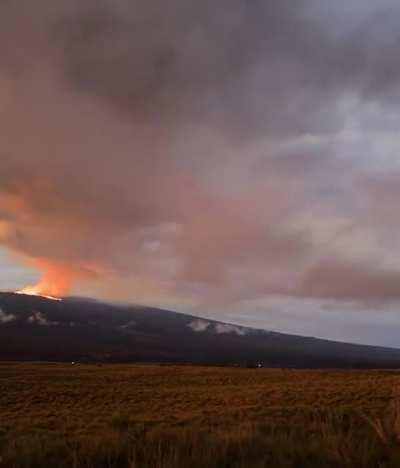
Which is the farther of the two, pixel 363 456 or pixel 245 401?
pixel 245 401

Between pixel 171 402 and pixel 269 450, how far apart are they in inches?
974

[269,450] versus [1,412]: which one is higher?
[269,450]

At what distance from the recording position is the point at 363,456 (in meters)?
5.85

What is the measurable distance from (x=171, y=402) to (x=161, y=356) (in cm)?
15419

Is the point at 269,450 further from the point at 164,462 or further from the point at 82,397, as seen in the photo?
the point at 82,397

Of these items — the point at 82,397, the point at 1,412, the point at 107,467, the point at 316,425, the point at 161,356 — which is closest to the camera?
the point at 107,467

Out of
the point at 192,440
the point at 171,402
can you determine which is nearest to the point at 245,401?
the point at 171,402

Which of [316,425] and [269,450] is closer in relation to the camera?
[269,450]

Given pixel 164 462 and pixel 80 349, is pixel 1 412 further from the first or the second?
pixel 80 349

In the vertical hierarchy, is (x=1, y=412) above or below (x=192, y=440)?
below

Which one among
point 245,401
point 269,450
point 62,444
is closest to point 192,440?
point 269,450

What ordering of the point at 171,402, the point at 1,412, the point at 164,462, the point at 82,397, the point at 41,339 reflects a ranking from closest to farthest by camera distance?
the point at 164,462 < the point at 1,412 < the point at 171,402 < the point at 82,397 < the point at 41,339

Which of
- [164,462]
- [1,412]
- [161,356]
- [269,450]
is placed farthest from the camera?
[161,356]

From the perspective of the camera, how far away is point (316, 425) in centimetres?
824
